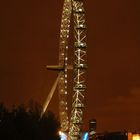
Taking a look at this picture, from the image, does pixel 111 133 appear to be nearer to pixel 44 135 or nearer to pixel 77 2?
pixel 44 135

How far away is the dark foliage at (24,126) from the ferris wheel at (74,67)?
2.99 metres

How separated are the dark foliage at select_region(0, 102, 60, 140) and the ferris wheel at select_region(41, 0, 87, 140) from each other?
299cm

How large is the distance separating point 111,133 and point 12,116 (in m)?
68.1

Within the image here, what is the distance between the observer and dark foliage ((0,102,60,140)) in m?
60.3

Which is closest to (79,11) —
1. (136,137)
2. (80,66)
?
(80,66)

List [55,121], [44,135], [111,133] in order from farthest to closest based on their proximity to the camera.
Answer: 1. [111,133]
2. [55,121]
3. [44,135]

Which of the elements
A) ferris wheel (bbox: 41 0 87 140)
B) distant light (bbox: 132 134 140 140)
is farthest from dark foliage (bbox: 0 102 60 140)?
distant light (bbox: 132 134 140 140)

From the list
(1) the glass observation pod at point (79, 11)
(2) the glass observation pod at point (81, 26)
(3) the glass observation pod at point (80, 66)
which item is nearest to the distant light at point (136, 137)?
(3) the glass observation pod at point (80, 66)

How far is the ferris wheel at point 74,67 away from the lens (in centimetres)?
6431

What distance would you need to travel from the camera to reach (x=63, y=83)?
67750 mm

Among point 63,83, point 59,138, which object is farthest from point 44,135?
point 63,83

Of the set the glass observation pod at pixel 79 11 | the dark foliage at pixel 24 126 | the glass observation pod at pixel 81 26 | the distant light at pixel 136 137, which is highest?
the distant light at pixel 136 137

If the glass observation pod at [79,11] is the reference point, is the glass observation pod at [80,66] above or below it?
below

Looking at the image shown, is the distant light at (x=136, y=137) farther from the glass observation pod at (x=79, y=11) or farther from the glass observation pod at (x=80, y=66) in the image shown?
the glass observation pod at (x=79, y=11)
